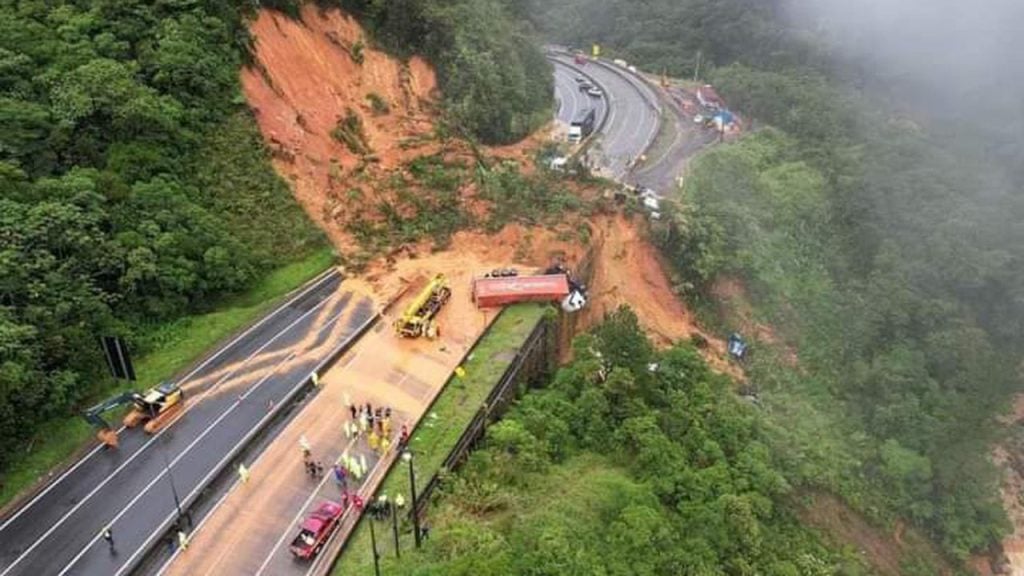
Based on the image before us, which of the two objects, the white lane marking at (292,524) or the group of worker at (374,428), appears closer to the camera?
the white lane marking at (292,524)

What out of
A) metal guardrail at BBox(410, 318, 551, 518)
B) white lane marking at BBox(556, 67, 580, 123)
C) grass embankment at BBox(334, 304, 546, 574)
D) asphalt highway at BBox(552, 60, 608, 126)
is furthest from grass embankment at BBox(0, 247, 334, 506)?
asphalt highway at BBox(552, 60, 608, 126)

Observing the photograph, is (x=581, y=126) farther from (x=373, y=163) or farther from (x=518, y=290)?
(x=518, y=290)

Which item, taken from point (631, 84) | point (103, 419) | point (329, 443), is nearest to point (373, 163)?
point (329, 443)

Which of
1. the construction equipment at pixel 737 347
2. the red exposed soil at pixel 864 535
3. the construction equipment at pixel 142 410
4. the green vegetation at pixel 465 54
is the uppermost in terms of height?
the green vegetation at pixel 465 54

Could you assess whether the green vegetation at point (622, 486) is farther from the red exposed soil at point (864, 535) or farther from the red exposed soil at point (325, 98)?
the red exposed soil at point (325, 98)

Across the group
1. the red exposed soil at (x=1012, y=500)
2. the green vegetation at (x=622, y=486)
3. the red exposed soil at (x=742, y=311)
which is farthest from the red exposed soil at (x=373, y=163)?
the red exposed soil at (x=1012, y=500)

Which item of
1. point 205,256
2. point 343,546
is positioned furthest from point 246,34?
point 343,546

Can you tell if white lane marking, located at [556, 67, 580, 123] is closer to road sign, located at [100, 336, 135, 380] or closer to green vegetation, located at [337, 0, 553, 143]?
green vegetation, located at [337, 0, 553, 143]
